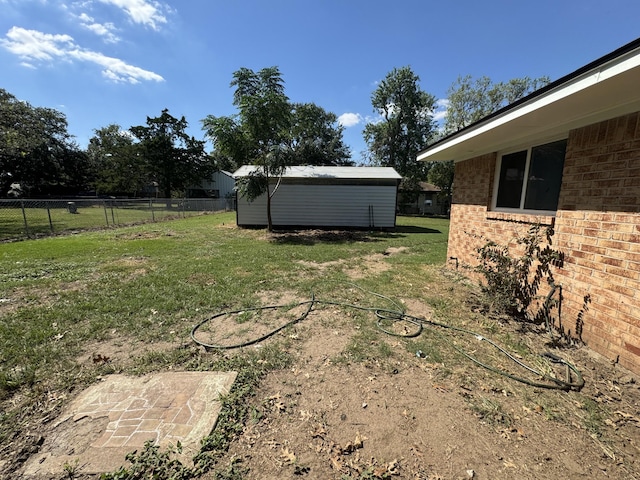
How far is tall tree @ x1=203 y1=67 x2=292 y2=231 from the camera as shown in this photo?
10.3m

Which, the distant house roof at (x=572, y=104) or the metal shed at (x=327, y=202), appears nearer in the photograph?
the distant house roof at (x=572, y=104)

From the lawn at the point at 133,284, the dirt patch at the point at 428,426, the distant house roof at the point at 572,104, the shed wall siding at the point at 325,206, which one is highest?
the distant house roof at the point at 572,104

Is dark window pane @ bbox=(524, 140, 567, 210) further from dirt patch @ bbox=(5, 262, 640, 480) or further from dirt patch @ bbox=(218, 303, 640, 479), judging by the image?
dirt patch @ bbox=(218, 303, 640, 479)

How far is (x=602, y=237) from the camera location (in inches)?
115

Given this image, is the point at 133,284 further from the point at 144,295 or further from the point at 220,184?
the point at 220,184

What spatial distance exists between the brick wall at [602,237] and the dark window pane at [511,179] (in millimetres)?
876

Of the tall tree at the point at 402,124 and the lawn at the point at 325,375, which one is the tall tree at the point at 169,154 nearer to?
the tall tree at the point at 402,124

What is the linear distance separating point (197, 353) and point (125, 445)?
1.13 m

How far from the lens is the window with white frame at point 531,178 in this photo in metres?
3.74

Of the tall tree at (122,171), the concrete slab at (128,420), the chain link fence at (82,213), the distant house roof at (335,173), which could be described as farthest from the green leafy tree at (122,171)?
the concrete slab at (128,420)

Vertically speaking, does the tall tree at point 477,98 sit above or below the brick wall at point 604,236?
above

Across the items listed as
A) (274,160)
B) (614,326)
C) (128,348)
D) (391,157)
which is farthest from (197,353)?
(391,157)

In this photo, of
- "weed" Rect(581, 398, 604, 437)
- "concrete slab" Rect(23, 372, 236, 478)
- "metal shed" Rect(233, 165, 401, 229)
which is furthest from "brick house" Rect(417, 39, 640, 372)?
"metal shed" Rect(233, 165, 401, 229)

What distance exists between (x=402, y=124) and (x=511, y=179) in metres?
27.1
